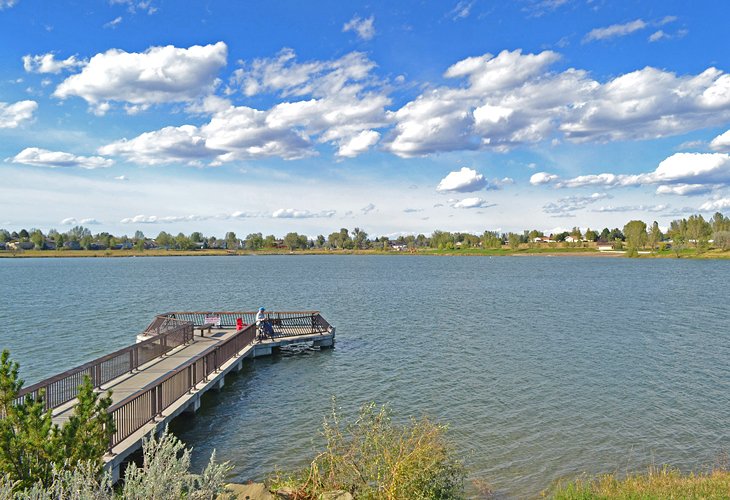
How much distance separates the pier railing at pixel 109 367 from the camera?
13.8 metres

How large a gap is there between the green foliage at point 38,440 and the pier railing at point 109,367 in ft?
6.86

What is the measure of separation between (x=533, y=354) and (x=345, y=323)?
14124 mm

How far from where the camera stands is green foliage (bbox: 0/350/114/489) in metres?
7.05

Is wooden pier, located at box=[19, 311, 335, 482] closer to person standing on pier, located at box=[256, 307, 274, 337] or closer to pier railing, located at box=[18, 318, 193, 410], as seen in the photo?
pier railing, located at box=[18, 318, 193, 410]

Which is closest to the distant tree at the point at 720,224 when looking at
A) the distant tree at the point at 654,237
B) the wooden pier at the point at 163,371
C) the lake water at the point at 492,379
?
the distant tree at the point at 654,237

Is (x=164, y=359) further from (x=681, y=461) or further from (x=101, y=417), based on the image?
(x=681, y=461)

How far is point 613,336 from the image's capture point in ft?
100

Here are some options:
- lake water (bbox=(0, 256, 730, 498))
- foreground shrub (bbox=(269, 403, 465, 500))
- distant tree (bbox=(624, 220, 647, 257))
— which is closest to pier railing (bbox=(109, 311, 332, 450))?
lake water (bbox=(0, 256, 730, 498))

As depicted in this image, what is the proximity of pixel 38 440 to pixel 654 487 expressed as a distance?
1081 centimetres

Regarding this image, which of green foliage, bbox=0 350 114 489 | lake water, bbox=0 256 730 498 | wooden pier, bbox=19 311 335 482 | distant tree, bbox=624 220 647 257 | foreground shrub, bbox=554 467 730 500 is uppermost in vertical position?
distant tree, bbox=624 220 647 257

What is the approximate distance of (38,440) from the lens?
714cm

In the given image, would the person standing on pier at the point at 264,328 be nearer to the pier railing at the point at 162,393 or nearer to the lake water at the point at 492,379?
the lake water at the point at 492,379

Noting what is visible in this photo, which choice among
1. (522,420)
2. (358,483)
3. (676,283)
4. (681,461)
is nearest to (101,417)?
(358,483)

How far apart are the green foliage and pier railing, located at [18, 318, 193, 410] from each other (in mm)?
2090
